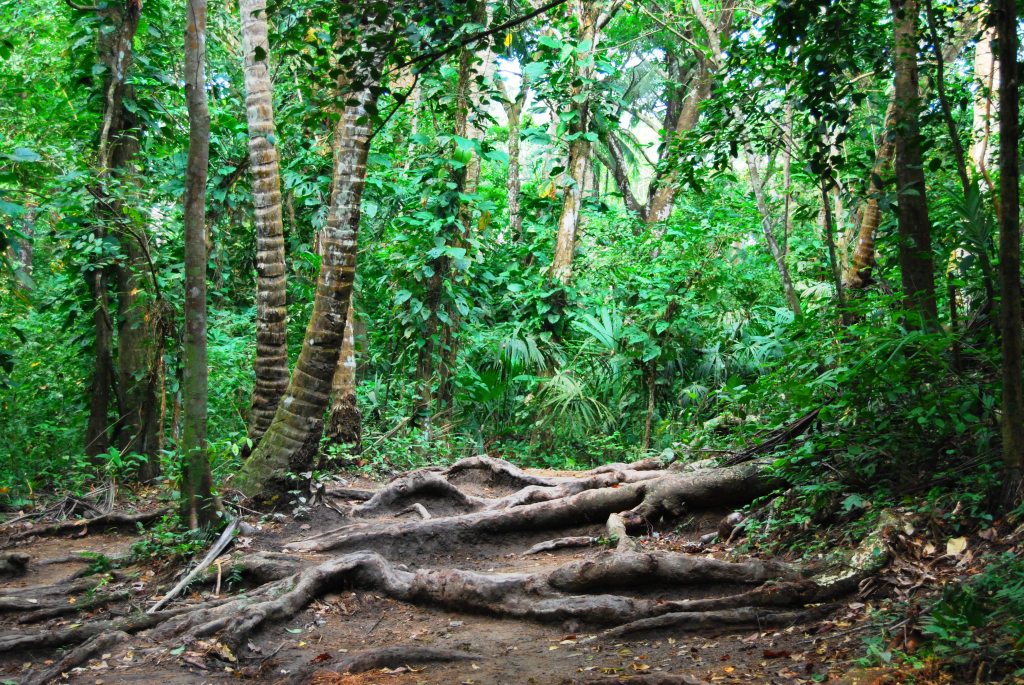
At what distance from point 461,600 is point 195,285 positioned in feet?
10.1

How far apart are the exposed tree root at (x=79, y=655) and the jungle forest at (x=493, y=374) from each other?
25 millimetres

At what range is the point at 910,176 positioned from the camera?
18.1 feet

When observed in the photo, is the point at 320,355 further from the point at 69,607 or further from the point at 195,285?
the point at 69,607

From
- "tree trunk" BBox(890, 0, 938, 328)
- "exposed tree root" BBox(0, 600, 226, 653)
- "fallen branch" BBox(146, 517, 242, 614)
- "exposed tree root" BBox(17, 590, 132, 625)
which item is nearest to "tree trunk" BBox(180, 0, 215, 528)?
"fallen branch" BBox(146, 517, 242, 614)

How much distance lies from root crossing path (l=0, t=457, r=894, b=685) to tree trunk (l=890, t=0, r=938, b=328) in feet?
6.00

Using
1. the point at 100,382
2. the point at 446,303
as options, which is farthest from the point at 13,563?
the point at 446,303

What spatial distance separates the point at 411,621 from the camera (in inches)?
222

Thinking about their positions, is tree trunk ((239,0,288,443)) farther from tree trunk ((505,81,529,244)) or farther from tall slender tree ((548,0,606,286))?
tree trunk ((505,81,529,244))

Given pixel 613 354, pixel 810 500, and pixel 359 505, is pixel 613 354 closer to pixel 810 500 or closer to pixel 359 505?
pixel 359 505

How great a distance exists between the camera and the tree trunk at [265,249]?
24.7 ft

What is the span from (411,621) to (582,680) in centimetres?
199

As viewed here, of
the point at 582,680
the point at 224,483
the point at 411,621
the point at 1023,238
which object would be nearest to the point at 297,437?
the point at 224,483

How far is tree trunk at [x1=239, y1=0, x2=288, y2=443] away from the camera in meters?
7.52

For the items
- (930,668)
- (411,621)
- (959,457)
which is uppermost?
(959,457)
